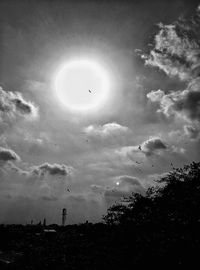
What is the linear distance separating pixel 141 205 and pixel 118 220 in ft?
7.47

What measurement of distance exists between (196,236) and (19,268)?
11761 millimetres

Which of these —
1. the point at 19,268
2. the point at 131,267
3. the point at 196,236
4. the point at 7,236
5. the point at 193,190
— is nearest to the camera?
the point at 196,236

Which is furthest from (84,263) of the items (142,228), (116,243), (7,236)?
(7,236)

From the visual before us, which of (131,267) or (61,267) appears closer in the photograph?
(131,267)

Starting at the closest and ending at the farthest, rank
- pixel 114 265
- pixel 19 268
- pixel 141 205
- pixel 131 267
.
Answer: pixel 131 267 → pixel 114 265 → pixel 19 268 → pixel 141 205

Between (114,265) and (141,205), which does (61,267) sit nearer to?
(114,265)

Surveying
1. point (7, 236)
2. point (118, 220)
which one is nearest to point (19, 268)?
point (118, 220)

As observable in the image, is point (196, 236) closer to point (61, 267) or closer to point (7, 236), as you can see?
point (61, 267)

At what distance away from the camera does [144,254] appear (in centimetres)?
1290

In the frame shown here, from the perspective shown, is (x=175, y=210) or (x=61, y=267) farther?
(x=61, y=267)

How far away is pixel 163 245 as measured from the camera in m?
12.3

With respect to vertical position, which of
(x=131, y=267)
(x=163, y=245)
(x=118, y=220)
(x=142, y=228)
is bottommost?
(x=131, y=267)

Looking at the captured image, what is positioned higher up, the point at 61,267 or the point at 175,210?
the point at 175,210

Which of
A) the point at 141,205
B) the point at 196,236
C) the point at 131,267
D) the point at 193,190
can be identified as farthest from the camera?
the point at 141,205
